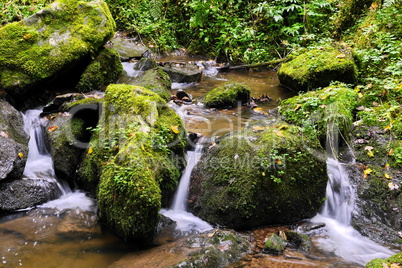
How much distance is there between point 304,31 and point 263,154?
7493mm

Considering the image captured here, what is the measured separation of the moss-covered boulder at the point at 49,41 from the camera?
6.40 meters

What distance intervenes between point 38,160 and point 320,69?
6.17 m

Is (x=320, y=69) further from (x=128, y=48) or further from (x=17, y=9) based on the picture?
(x=17, y=9)

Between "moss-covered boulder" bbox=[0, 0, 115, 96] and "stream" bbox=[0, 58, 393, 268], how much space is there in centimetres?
129

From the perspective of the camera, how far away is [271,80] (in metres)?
9.46

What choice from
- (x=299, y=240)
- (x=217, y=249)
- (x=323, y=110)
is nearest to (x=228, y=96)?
(x=323, y=110)

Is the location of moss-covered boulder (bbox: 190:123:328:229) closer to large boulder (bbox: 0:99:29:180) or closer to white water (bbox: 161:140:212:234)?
white water (bbox: 161:140:212:234)

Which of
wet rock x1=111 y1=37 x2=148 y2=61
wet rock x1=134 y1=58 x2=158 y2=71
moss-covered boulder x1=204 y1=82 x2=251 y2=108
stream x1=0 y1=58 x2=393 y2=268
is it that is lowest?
stream x1=0 y1=58 x2=393 y2=268

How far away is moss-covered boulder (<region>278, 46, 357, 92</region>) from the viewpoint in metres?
7.17

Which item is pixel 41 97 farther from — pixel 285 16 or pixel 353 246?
pixel 285 16

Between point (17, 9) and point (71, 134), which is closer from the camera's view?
point (71, 134)

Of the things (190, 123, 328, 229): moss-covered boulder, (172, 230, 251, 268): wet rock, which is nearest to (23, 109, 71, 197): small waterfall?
(190, 123, 328, 229): moss-covered boulder

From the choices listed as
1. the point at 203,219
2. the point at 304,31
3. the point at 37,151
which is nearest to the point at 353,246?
the point at 203,219

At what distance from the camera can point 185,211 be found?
4883mm
